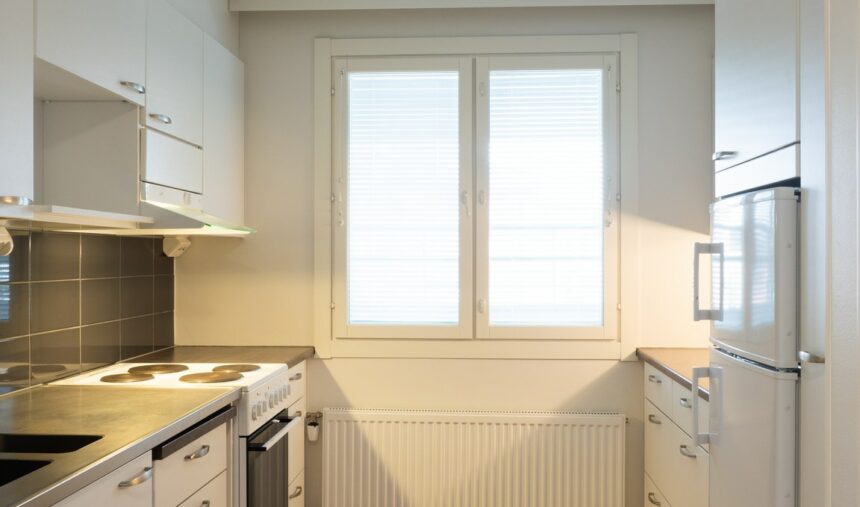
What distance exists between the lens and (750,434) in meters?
1.59

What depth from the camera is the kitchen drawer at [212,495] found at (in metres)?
1.86

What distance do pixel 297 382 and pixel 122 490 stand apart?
4.70ft

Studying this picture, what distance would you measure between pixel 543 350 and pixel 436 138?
115 centimetres

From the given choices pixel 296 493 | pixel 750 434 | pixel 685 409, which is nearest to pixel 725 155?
pixel 750 434

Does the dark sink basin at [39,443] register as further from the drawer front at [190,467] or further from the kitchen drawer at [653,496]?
the kitchen drawer at [653,496]

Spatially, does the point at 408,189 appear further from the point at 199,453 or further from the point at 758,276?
the point at 758,276

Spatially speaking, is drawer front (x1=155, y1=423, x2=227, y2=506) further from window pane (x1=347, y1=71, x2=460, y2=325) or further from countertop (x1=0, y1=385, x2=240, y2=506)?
window pane (x1=347, y1=71, x2=460, y2=325)

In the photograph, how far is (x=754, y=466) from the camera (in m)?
1.55

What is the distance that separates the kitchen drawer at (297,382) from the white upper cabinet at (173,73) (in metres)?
1.09

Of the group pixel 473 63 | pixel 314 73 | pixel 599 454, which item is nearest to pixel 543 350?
pixel 599 454

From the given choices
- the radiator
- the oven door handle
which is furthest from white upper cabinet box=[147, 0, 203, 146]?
the radiator

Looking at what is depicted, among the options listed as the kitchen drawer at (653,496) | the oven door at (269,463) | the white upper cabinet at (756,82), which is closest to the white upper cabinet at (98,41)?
the oven door at (269,463)

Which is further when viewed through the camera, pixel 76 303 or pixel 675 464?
pixel 675 464

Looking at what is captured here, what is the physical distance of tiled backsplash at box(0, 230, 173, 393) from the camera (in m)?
2.06
